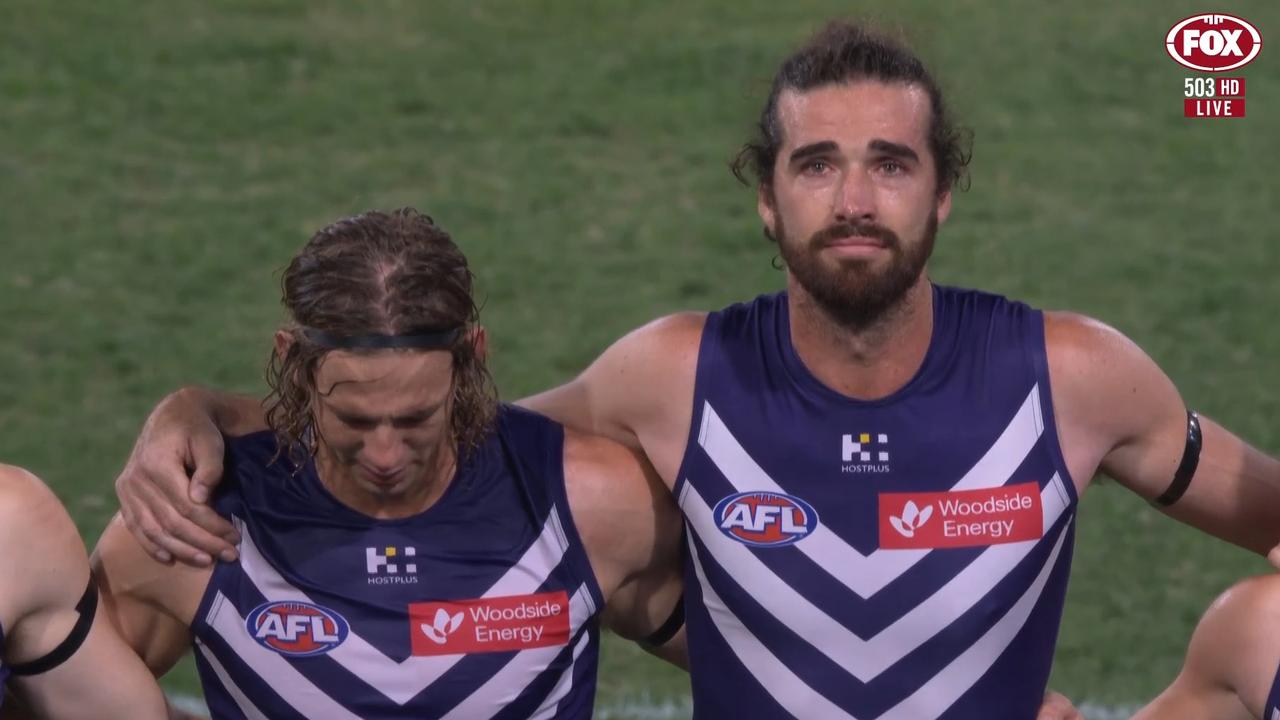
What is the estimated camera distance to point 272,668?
12.7 feet

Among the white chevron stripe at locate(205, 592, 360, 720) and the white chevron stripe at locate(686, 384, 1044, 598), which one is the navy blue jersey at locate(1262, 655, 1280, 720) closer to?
the white chevron stripe at locate(686, 384, 1044, 598)

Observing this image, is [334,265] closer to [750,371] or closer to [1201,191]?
[750,371]

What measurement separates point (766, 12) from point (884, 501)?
7598 millimetres

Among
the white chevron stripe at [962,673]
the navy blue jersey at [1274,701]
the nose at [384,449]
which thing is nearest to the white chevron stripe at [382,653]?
the nose at [384,449]

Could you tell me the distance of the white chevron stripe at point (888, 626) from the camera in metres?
3.95

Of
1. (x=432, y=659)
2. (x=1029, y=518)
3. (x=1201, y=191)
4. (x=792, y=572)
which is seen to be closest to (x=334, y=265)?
(x=432, y=659)

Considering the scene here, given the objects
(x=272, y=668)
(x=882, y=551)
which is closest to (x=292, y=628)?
(x=272, y=668)

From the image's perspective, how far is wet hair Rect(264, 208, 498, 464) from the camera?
12.3 feet

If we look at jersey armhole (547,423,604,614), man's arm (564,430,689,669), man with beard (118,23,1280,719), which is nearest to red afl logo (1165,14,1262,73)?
man with beard (118,23,1280,719)

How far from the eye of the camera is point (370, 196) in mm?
9516

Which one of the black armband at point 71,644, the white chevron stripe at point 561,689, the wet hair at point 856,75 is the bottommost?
the white chevron stripe at point 561,689

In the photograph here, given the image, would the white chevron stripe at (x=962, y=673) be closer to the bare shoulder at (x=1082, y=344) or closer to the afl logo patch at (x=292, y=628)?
the bare shoulder at (x=1082, y=344)

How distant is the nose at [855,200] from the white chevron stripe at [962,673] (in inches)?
31.5

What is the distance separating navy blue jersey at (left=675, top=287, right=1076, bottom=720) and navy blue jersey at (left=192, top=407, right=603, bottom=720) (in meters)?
0.32
